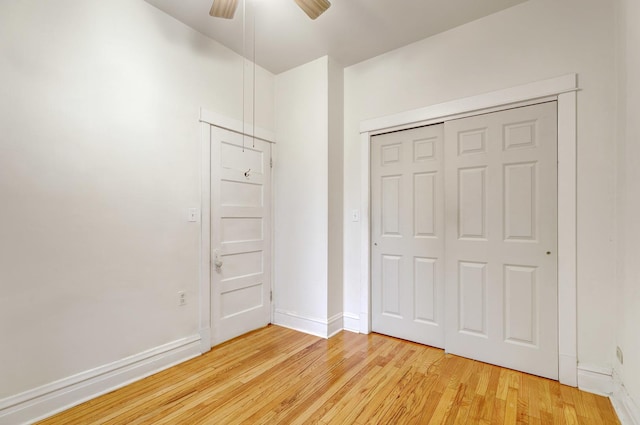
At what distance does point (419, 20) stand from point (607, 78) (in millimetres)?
1392

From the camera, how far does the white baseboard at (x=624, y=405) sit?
61.0 inches

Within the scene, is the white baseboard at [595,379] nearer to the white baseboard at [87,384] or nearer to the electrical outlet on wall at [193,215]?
the white baseboard at [87,384]

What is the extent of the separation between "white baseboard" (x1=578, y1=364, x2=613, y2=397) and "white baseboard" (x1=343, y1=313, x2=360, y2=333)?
5.68 feet

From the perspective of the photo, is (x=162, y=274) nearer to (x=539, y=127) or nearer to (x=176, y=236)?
(x=176, y=236)

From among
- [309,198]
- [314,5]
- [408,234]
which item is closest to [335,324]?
[408,234]

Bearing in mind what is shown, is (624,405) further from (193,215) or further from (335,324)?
(193,215)

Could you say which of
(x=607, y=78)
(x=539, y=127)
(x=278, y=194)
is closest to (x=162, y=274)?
(x=278, y=194)

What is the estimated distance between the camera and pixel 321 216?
2955 millimetres

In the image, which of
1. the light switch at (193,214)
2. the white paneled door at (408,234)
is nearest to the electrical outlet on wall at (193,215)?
the light switch at (193,214)

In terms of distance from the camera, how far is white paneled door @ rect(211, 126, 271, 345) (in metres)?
2.71

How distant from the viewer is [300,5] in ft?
6.20

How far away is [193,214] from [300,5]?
1.78m

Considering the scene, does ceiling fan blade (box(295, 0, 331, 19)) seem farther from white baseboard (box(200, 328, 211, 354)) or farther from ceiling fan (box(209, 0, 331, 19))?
white baseboard (box(200, 328, 211, 354))

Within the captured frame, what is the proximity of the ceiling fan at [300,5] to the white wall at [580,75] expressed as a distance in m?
1.19
